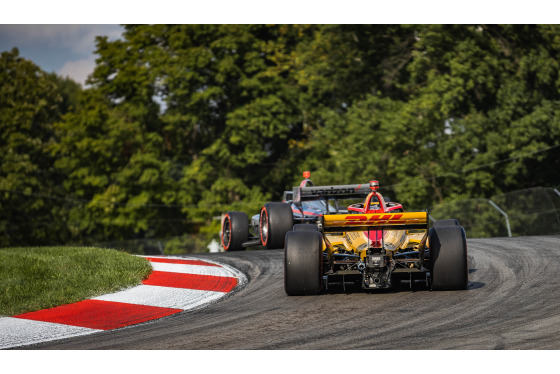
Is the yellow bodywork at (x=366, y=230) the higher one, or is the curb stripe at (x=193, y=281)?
the yellow bodywork at (x=366, y=230)

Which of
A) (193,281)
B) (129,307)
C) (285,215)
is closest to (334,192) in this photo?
(285,215)

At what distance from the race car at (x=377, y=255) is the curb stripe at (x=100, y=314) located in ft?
5.39

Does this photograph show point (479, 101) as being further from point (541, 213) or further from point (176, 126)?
point (176, 126)

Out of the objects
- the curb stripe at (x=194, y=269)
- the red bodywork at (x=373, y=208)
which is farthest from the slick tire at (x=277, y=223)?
the red bodywork at (x=373, y=208)

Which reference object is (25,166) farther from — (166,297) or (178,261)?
(166,297)

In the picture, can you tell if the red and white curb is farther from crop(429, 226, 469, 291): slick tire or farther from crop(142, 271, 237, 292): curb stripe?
crop(429, 226, 469, 291): slick tire

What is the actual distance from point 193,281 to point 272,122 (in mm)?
24408

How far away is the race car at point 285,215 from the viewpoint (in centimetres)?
1420

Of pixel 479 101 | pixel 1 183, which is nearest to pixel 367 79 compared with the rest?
pixel 479 101

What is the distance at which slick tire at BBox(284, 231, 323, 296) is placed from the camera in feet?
30.0

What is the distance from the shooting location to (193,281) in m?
11.3

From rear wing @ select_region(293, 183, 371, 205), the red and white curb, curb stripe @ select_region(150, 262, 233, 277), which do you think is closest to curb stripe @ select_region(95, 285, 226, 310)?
the red and white curb

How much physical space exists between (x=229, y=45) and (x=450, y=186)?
12.8m

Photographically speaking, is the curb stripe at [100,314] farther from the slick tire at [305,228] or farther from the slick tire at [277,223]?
the slick tire at [277,223]
